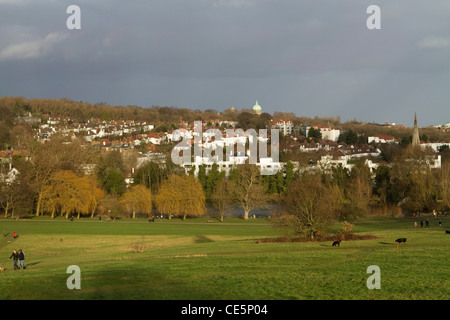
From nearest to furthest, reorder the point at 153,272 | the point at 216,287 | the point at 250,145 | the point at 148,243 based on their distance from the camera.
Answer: the point at 216,287, the point at 153,272, the point at 148,243, the point at 250,145

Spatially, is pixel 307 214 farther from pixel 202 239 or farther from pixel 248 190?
pixel 248 190

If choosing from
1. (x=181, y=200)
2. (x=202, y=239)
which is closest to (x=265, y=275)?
→ (x=202, y=239)

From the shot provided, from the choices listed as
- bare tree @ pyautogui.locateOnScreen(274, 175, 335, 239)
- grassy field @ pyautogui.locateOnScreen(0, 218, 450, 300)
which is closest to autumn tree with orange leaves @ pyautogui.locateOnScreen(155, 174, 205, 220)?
grassy field @ pyautogui.locateOnScreen(0, 218, 450, 300)

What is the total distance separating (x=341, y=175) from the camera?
94.4 metres

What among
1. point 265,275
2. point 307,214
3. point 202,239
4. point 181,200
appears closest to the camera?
point 265,275

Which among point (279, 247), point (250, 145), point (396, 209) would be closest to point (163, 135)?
point (250, 145)

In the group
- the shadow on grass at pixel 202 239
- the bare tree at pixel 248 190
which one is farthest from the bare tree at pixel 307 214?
the bare tree at pixel 248 190

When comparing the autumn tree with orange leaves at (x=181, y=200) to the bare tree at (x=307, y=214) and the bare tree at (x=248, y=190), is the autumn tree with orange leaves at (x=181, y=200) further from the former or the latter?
the bare tree at (x=307, y=214)

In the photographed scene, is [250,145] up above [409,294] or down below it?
above

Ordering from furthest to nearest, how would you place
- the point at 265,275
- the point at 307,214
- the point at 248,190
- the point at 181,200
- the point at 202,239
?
the point at 248,190, the point at 181,200, the point at 202,239, the point at 307,214, the point at 265,275

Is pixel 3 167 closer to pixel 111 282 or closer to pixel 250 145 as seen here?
pixel 250 145

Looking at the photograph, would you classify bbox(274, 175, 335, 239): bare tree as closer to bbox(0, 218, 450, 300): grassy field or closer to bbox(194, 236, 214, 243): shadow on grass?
bbox(0, 218, 450, 300): grassy field

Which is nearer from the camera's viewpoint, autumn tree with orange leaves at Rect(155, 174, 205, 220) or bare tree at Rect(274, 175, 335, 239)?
bare tree at Rect(274, 175, 335, 239)

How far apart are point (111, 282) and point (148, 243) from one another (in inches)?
982
